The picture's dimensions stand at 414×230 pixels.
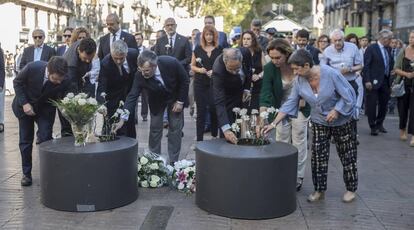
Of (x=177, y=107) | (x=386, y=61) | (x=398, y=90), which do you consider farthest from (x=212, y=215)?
(x=386, y=61)

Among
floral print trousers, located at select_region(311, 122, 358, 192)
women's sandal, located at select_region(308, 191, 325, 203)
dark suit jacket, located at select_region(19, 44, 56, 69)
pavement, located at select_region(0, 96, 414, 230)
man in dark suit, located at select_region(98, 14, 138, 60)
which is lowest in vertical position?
pavement, located at select_region(0, 96, 414, 230)

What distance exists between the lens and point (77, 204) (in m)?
5.34

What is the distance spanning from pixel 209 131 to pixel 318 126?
4.56 m

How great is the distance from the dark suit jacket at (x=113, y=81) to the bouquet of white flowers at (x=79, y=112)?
146 cm

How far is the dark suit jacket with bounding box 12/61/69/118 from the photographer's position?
611 centimetres

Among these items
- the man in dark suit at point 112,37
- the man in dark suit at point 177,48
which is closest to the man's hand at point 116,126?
the man in dark suit at point 112,37

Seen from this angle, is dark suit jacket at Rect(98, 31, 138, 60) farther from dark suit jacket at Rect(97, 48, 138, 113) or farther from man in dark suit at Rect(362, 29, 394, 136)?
man in dark suit at Rect(362, 29, 394, 136)

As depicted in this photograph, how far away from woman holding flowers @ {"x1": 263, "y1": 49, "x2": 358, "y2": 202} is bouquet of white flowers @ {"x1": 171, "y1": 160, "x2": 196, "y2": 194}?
1107mm

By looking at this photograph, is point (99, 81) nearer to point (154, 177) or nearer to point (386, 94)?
point (154, 177)

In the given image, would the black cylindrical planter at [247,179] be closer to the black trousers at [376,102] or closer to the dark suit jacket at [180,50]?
the dark suit jacket at [180,50]

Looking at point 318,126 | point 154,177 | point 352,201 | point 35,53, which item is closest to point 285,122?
point 318,126

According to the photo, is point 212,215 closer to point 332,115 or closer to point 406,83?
point 332,115

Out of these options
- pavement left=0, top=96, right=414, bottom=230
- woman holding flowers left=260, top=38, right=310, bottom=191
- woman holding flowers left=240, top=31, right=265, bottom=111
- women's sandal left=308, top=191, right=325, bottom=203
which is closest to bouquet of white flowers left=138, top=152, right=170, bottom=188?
pavement left=0, top=96, right=414, bottom=230

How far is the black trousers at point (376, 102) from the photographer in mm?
10133
